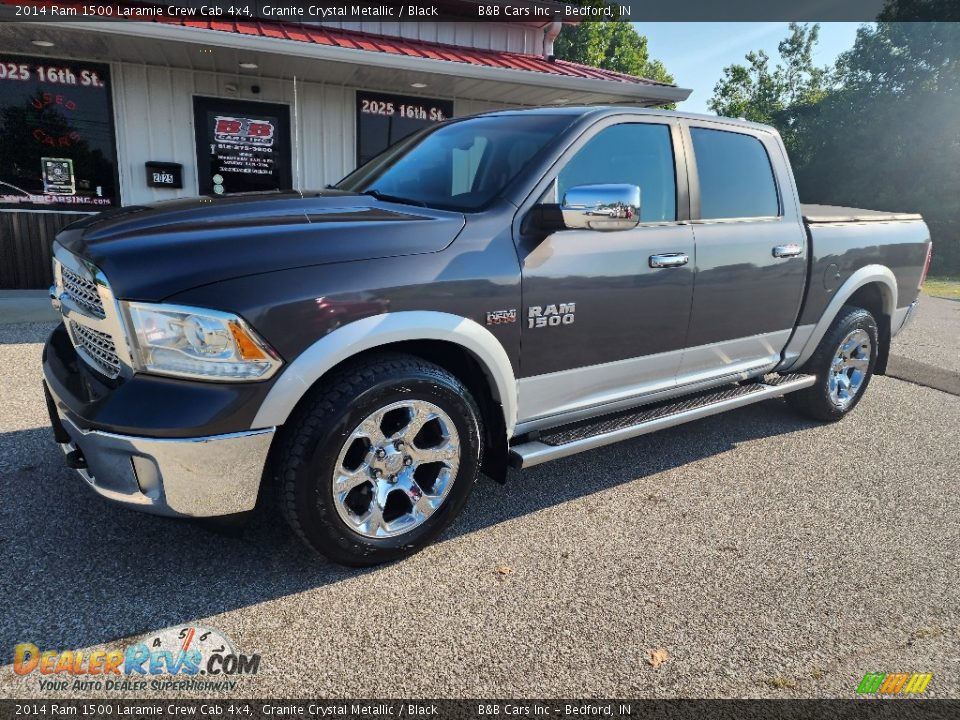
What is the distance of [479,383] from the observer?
2990 millimetres

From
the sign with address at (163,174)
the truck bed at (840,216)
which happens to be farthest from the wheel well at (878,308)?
the sign with address at (163,174)

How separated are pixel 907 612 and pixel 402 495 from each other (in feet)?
6.84

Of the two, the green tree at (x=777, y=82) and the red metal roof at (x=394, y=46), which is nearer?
the red metal roof at (x=394, y=46)

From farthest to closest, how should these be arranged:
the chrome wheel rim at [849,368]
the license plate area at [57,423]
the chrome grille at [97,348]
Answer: the chrome wheel rim at [849,368]
the license plate area at [57,423]
the chrome grille at [97,348]

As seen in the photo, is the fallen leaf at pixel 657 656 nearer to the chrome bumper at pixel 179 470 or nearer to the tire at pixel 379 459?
the tire at pixel 379 459

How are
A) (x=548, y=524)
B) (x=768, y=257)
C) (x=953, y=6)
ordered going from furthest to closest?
1. (x=953, y=6)
2. (x=768, y=257)
3. (x=548, y=524)

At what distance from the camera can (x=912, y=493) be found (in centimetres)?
373

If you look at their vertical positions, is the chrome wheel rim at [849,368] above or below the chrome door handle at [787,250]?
below

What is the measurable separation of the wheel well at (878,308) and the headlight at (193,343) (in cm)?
435

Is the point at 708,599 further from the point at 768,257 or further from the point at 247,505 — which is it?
the point at 768,257

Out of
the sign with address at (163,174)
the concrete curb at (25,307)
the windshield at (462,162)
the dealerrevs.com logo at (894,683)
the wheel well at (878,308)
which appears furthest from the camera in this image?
the sign with address at (163,174)

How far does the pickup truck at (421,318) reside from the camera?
2.29m

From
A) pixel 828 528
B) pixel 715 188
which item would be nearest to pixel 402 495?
pixel 828 528

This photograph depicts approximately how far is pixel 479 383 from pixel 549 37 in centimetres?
942
